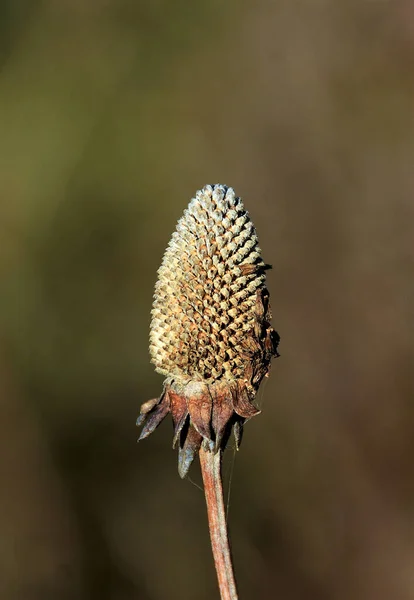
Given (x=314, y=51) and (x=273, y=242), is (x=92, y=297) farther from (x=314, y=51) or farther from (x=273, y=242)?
(x=314, y=51)

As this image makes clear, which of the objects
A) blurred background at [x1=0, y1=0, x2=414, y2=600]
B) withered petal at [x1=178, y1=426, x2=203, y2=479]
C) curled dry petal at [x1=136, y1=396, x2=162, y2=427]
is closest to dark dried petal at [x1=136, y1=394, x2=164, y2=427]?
curled dry petal at [x1=136, y1=396, x2=162, y2=427]

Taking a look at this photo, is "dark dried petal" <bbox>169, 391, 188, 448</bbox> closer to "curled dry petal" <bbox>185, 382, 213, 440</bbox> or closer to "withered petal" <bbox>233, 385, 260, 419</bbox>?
"curled dry petal" <bbox>185, 382, 213, 440</bbox>

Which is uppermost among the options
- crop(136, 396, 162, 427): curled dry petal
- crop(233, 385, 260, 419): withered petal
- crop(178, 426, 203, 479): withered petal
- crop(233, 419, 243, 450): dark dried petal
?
crop(233, 385, 260, 419): withered petal

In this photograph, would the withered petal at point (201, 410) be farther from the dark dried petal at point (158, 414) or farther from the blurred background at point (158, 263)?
the blurred background at point (158, 263)

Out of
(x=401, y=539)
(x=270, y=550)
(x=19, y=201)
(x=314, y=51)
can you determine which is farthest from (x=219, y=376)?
(x=314, y=51)

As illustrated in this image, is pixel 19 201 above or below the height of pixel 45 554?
above

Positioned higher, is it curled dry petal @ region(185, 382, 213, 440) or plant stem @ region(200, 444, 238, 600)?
curled dry petal @ region(185, 382, 213, 440)
